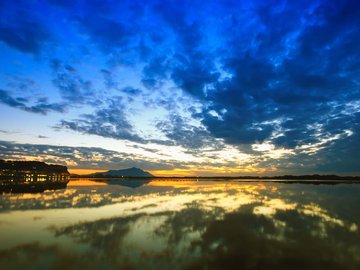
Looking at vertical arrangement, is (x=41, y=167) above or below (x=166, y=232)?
above

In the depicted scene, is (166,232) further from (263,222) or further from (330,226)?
(330,226)

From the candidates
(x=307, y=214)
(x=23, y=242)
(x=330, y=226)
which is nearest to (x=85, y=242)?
(x=23, y=242)

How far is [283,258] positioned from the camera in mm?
13367

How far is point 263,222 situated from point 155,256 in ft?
40.6

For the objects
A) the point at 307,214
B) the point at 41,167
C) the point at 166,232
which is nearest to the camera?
the point at 166,232

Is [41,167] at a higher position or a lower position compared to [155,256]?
higher

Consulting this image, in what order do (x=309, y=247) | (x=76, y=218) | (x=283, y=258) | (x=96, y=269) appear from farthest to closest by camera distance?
(x=76, y=218), (x=309, y=247), (x=283, y=258), (x=96, y=269)

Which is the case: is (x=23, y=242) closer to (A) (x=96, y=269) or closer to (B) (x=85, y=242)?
(B) (x=85, y=242)

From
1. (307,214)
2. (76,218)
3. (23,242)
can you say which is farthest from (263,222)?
(23,242)

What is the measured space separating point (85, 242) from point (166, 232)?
5165 millimetres

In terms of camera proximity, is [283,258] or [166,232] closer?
[283,258]

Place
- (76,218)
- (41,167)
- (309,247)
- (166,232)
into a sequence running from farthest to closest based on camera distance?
(41,167) < (76,218) < (166,232) < (309,247)

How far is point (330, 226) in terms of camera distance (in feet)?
69.8

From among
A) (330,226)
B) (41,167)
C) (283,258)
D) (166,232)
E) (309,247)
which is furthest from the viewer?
(41,167)
